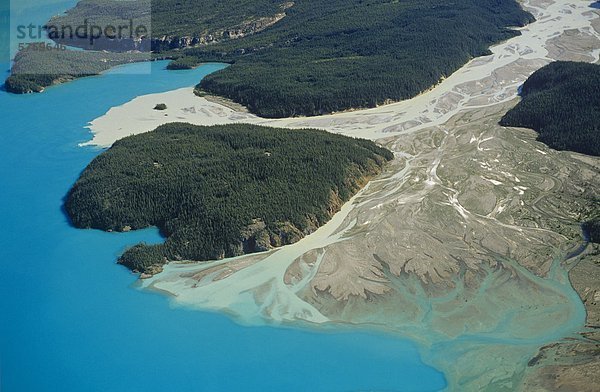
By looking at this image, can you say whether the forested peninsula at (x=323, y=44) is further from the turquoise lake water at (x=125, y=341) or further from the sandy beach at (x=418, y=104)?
the turquoise lake water at (x=125, y=341)

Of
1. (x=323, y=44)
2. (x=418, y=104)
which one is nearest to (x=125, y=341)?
(x=418, y=104)

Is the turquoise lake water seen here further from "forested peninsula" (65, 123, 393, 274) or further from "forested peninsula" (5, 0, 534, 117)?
"forested peninsula" (5, 0, 534, 117)

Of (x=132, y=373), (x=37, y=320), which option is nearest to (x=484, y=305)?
(x=132, y=373)

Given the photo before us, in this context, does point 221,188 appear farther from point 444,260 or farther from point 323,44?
point 323,44

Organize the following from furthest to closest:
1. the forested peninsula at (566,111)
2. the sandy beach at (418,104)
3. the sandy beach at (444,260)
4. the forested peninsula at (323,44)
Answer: the forested peninsula at (323,44) < the sandy beach at (418,104) < the forested peninsula at (566,111) < the sandy beach at (444,260)

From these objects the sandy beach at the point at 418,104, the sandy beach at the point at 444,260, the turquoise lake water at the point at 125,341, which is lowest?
the turquoise lake water at the point at 125,341

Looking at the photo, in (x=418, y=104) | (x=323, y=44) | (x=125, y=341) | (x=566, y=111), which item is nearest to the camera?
(x=125, y=341)

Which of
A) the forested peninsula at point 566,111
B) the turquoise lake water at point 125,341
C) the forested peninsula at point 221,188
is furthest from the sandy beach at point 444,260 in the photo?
the turquoise lake water at point 125,341
